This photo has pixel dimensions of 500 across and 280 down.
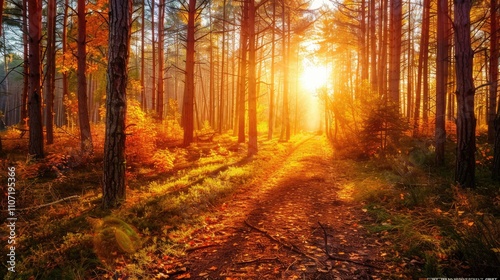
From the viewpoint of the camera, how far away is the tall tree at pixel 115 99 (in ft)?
17.8

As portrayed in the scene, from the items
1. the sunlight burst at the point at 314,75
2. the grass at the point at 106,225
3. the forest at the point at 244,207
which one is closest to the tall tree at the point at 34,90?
the forest at the point at 244,207

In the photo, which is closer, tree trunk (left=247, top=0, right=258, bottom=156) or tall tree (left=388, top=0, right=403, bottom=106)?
tall tree (left=388, top=0, right=403, bottom=106)

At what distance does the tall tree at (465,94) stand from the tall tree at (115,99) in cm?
740

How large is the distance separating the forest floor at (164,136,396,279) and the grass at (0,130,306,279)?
474 millimetres

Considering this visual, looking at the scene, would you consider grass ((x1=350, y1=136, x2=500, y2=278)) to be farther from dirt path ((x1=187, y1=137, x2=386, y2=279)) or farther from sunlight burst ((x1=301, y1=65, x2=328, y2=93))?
sunlight burst ((x1=301, y1=65, x2=328, y2=93))

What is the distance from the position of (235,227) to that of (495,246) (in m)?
3.78

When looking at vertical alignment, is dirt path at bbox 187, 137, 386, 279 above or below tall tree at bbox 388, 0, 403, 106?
below

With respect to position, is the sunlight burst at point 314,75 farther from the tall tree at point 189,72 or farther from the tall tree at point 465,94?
the tall tree at point 465,94

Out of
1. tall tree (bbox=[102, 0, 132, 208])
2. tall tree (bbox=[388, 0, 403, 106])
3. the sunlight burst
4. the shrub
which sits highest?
the sunlight burst

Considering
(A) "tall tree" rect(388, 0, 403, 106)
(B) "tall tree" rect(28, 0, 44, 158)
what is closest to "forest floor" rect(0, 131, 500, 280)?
(B) "tall tree" rect(28, 0, 44, 158)

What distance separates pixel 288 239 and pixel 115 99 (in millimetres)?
4421

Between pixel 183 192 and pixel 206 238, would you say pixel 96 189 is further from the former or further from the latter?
pixel 206 238

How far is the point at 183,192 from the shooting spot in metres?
6.75

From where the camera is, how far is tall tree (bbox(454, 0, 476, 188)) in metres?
5.96
